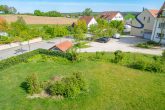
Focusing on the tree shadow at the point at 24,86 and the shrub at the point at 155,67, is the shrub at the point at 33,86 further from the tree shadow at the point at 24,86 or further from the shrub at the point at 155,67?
the shrub at the point at 155,67

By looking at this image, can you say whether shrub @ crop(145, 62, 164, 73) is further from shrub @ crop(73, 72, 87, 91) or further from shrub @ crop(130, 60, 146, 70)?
shrub @ crop(73, 72, 87, 91)

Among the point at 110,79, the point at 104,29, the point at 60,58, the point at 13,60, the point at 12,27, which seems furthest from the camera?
the point at 104,29

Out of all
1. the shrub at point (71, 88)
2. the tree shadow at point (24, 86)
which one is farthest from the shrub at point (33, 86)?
the shrub at point (71, 88)

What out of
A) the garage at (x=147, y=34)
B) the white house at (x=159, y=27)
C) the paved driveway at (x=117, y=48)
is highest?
the white house at (x=159, y=27)

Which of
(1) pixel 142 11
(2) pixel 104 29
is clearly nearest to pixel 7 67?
(2) pixel 104 29

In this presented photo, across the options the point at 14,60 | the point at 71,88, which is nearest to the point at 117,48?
the point at 14,60

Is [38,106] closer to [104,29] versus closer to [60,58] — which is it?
[60,58]

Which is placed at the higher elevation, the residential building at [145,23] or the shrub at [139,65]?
the residential building at [145,23]
